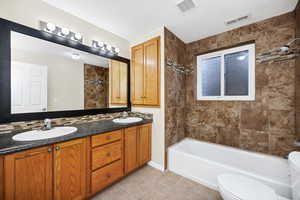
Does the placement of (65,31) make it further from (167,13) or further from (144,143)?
(144,143)

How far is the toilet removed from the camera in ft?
3.13

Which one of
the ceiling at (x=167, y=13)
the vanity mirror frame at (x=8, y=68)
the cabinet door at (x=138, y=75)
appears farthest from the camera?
the cabinet door at (x=138, y=75)

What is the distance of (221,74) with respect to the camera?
2324mm

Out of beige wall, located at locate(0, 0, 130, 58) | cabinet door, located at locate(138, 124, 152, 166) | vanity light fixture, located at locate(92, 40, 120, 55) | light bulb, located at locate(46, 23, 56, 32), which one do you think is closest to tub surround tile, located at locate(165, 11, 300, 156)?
cabinet door, located at locate(138, 124, 152, 166)

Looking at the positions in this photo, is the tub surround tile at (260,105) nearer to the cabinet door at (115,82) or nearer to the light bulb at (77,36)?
the cabinet door at (115,82)

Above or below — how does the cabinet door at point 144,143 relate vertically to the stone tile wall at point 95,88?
below

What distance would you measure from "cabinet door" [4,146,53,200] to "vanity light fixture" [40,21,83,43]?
143 centimetres

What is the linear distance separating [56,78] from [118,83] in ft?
3.22

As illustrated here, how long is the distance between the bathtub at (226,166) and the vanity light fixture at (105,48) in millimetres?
2088

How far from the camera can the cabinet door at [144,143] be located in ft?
6.43

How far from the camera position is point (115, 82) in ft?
7.37

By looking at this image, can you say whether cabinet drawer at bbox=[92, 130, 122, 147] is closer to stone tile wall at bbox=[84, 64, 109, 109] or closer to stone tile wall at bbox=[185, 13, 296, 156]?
stone tile wall at bbox=[84, 64, 109, 109]

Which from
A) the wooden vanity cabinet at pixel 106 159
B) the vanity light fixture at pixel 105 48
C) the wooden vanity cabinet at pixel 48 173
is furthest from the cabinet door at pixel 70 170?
the vanity light fixture at pixel 105 48

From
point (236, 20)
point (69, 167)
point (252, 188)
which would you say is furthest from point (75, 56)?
point (252, 188)
